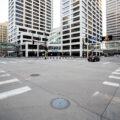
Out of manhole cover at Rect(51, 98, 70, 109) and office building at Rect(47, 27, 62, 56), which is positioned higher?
office building at Rect(47, 27, 62, 56)

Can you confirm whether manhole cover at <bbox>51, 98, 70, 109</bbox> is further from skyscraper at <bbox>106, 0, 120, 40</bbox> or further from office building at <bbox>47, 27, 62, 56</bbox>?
skyscraper at <bbox>106, 0, 120, 40</bbox>

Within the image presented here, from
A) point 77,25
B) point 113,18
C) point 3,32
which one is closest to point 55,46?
point 77,25

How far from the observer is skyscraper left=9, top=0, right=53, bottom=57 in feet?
202

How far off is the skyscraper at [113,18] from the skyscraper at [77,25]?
67.1 m

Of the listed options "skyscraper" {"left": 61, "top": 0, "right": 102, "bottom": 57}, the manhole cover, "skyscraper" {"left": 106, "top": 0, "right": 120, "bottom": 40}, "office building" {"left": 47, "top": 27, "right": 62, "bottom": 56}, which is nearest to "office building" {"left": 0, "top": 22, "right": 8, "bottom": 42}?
"office building" {"left": 47, "top": 27, "right": 62, "bottom": 56}

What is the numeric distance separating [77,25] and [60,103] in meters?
62.5

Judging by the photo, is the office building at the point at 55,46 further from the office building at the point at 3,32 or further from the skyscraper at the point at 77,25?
the office building at the point at 3,32

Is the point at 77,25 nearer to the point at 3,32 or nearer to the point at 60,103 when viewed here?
the point at 60,103

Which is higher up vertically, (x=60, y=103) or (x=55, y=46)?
(x=55, y=46)

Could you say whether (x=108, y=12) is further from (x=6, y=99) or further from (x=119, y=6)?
(x=6, y=99)

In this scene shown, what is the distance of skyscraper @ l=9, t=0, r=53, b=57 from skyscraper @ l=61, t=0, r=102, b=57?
60.2 feet

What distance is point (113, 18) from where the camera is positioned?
399 feet

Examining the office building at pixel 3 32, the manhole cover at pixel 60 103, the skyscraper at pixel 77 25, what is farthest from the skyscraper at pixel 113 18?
the office building at pixel 3 32

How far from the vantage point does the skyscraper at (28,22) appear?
6153 cm
